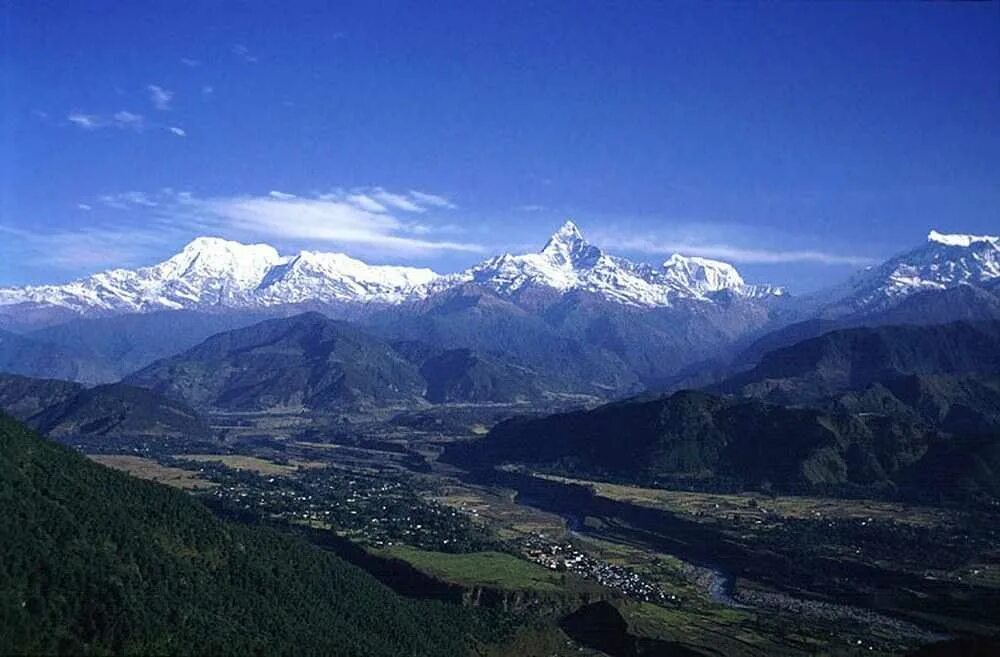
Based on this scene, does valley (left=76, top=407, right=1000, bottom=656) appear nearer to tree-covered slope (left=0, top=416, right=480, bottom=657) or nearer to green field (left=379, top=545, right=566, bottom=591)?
green field (left=379, top=545, right=566, bottom=591)

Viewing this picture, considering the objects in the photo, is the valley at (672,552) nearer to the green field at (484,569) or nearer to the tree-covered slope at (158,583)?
the green field at (484,569)

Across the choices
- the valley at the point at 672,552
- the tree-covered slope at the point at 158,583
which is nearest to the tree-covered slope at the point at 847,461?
the valley at the point at 672,552

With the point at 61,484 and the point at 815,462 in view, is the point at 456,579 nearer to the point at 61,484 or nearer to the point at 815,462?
the point at 61,484

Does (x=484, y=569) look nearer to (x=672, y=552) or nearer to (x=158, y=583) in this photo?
(x=672, y=552)

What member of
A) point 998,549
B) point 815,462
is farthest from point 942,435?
point 998,549

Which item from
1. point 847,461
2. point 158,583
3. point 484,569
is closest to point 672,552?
point 484,569
